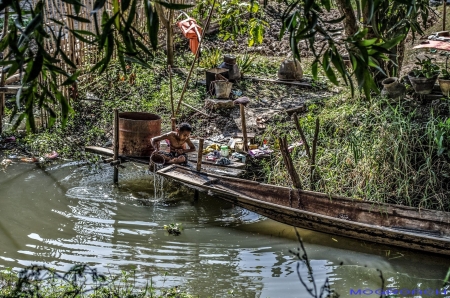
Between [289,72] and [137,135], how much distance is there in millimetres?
4044

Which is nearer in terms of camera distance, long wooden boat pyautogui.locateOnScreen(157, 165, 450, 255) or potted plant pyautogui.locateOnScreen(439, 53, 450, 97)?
long wooden boat pyautogui.locateOnScreen(157, 165, 450, 255)

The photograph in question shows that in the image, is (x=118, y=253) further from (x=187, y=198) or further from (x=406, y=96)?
(x=406, y=96)

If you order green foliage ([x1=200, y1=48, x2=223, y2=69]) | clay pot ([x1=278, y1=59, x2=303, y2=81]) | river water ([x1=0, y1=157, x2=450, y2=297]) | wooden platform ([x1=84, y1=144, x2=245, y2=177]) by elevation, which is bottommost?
river water ([x1=0, y1=157, x2=450, y2=297])

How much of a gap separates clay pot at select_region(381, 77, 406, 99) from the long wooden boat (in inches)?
80.0

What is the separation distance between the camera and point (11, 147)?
8.72 m

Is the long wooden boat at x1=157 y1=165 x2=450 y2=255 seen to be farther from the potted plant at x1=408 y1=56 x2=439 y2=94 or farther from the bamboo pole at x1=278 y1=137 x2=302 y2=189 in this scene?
the potted plant at x1=408 y1=56 x2=439 y2=94

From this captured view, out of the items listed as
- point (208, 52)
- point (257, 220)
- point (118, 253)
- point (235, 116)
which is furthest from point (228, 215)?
point (208, 52)

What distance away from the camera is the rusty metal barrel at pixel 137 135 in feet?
23.1

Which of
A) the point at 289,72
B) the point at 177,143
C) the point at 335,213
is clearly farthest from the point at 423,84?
the point at 177,143

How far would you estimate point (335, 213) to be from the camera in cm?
618

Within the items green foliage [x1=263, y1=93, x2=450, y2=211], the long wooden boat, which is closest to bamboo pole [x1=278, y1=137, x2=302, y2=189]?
the long wooden boat

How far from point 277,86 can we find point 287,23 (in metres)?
7.63

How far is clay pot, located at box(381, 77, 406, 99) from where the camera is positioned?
292 inches

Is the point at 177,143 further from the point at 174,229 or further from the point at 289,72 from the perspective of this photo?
the point at 289,72
